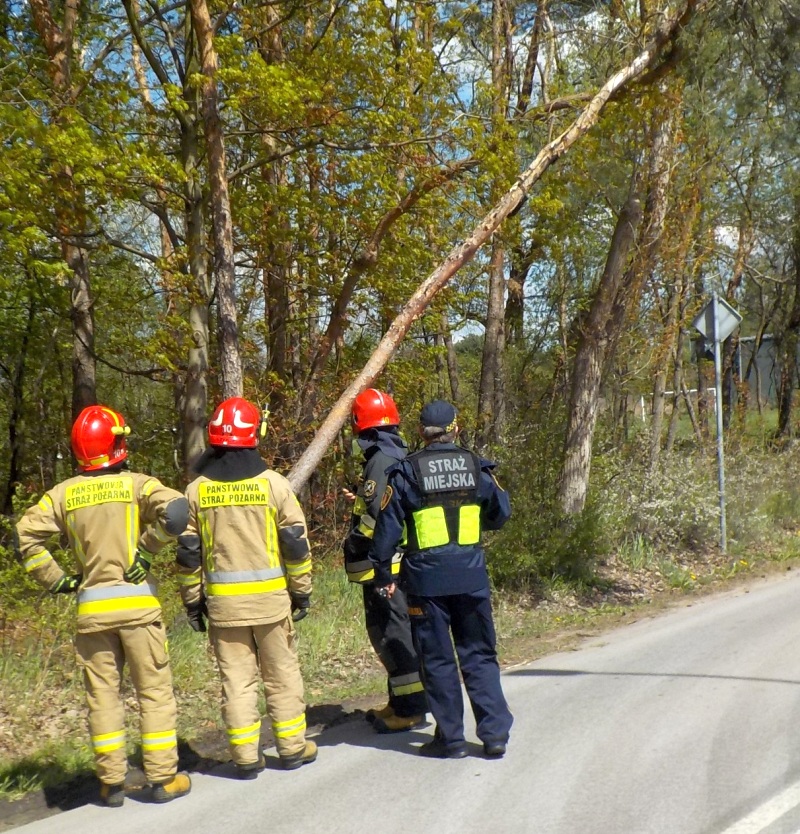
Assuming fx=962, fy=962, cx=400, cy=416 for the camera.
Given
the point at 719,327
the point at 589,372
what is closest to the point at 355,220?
the point at 589,372

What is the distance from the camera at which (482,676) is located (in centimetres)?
573

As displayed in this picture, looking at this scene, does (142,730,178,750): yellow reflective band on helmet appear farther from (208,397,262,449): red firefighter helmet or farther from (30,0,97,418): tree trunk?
(30,0,97,418): tree trunk

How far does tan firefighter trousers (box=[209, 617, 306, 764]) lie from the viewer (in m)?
5.49

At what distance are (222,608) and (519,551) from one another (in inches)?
225

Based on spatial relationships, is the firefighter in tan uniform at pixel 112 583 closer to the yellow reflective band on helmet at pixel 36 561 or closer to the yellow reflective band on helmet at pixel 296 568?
the yellow reflective band on helmet at pixel 36 561

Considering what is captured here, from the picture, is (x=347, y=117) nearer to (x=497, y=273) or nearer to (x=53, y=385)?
(x=497, y=273)

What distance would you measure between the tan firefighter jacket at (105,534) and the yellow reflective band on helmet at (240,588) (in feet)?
1.19

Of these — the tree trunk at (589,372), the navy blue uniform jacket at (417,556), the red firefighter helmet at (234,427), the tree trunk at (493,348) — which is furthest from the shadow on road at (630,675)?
the tree trunk at (493,348)

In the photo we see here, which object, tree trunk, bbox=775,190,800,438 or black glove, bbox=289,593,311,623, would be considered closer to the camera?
black glove, bbox=289,593,311,623

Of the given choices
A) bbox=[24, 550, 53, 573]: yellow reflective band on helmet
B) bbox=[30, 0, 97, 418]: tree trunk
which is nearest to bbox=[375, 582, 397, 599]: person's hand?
bbox=[24, 550, 53, 573]: yellow reflective band on helmet

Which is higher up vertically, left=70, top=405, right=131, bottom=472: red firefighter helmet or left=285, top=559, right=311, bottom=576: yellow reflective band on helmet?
left=70, top=405, right=131, bottom=472: red firefighter helmet

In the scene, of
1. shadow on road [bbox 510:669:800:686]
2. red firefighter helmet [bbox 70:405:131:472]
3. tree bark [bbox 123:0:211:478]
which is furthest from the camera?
tree bark [bbox 123:0:211:478]

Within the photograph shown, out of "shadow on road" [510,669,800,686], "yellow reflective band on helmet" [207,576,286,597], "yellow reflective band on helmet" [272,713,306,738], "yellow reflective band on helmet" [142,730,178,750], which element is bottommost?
"shadow on road" [510,669,800,686]

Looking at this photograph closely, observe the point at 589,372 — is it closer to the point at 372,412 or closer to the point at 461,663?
the point at 372,412
